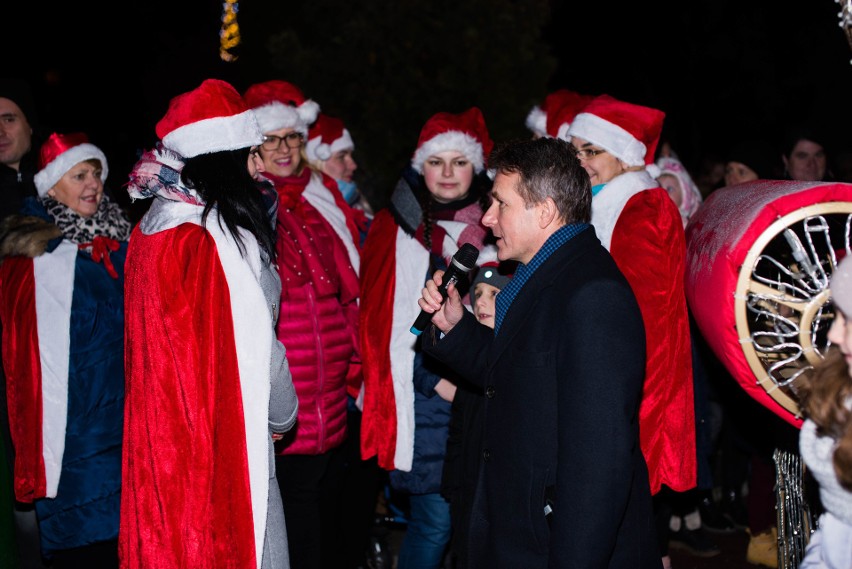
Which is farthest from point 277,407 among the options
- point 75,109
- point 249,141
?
point 75,109

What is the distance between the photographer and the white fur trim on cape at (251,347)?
291 centimetres

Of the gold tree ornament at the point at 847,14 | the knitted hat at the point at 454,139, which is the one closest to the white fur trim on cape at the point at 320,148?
the knitted hat at the point at 454,139

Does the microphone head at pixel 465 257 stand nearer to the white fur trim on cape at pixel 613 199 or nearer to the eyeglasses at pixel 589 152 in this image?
the white fur trim on cape at pixel 613 199

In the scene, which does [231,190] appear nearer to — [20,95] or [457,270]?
[457,270]

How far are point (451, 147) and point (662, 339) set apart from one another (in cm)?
148

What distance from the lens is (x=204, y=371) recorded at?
Result: 2.88m

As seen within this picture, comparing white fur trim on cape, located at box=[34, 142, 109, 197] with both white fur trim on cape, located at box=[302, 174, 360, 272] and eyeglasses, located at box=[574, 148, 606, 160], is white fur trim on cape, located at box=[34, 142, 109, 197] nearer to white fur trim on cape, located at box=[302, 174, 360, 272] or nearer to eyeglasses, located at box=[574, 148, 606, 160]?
white fur trim on cape, located at box=[302, 174, 360, 272]

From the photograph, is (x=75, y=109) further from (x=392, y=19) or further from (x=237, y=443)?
(x=237, y=443)

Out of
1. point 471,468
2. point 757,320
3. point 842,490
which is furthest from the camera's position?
point 471,468

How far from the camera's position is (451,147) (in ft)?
14.2

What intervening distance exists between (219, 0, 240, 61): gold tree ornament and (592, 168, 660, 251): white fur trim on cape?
1.86 meters

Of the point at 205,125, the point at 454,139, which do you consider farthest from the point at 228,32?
the point at 205,125

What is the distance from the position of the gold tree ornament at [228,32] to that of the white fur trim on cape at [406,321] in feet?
3.93

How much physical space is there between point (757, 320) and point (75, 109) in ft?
29.9
